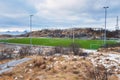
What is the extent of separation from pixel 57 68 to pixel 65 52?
11.0 m

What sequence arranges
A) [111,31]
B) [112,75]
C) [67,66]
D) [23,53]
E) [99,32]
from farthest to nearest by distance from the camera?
[99,32] → [111,31] → [23,53] → [67,66] → [112,75]

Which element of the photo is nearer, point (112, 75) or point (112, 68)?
point (112, 75)

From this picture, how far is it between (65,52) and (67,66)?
1042cm

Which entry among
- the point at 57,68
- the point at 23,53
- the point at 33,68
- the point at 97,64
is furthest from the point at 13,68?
the point at 23,53

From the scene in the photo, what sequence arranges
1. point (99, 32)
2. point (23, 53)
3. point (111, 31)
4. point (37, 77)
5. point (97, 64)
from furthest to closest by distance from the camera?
point (99, 32) < point (111, 31) < point (23, 53) < point (97, 64) < point (37, 77)

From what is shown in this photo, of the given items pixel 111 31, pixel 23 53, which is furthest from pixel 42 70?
pixel 111 31

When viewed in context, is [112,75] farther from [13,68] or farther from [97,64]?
[13,68]

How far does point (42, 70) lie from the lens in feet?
63.4

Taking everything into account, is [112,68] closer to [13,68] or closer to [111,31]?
[13,68]

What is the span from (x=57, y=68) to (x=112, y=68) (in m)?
4.36

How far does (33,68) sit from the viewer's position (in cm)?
1978

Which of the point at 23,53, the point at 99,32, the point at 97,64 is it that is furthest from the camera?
the point at 99,32

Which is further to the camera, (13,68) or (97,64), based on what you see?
(97,64)

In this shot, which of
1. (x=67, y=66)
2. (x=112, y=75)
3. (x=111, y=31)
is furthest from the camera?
(x=111, y=31)
